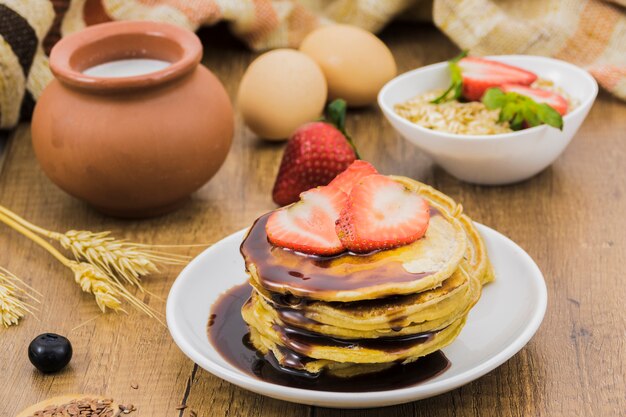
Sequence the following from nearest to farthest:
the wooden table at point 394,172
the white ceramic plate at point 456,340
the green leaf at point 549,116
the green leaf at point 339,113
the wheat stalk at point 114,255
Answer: the white ceramic plate at point 456,340
the wooden table at point 394,172
the wheat stalk at point 114,255
the green leaf at point 549,116
the green leaf at point 339,113

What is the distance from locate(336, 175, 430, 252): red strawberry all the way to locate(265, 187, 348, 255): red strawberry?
0.05ft

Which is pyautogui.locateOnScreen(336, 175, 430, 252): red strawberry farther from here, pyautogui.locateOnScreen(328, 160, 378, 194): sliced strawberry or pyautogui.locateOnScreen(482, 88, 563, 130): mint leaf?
pyautogui.locateOnScreen(482, 88, 563, 130): mint leaf

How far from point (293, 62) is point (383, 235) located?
38.4 inches

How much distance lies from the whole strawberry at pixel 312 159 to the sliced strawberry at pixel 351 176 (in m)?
0.39

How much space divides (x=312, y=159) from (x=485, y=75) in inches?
17.4

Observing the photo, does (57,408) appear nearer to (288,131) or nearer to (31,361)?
(31,361)

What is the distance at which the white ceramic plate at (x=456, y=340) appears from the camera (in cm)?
116

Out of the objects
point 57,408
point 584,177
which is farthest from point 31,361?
point 584,177

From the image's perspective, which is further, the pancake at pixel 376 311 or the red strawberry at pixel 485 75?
the red strawberry at pixel 485 75

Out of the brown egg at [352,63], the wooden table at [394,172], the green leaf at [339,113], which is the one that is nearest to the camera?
the wooden table at [394,172]

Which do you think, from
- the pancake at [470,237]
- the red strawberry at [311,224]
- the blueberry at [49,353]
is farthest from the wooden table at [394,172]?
the red strawberry at [311,224]

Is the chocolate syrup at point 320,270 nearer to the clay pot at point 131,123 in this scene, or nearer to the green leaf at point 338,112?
the clay pot at point 131,123

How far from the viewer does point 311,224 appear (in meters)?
1.27

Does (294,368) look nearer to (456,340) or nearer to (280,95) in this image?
(456,340)
